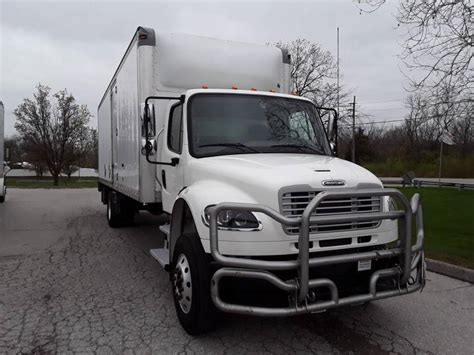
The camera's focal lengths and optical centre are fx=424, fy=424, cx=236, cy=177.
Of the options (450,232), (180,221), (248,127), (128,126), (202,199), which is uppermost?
(128,126)

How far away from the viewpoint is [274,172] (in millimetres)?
3766

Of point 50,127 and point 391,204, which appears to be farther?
point 50,127

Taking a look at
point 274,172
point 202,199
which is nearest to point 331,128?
point 274,172

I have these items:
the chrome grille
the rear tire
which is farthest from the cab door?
the rear tire

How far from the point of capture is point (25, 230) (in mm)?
10039

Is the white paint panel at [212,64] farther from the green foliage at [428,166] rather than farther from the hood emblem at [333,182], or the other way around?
the green foliage at [428,166]

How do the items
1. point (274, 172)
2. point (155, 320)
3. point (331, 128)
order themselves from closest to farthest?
point (274, 172) < point (155, 320) < point (331, 128)

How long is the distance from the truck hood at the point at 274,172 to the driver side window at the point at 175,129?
1.75 feet

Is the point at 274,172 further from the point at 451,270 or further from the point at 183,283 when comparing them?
the point at 451,270

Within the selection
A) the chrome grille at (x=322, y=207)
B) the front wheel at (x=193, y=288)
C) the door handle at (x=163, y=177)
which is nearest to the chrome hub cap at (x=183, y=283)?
the front wheel at (x=193, y=288)

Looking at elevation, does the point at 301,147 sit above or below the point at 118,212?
above

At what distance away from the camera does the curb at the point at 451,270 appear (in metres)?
5.79

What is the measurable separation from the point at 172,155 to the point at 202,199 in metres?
1.48


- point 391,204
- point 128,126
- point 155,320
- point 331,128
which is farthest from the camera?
point 128,126
